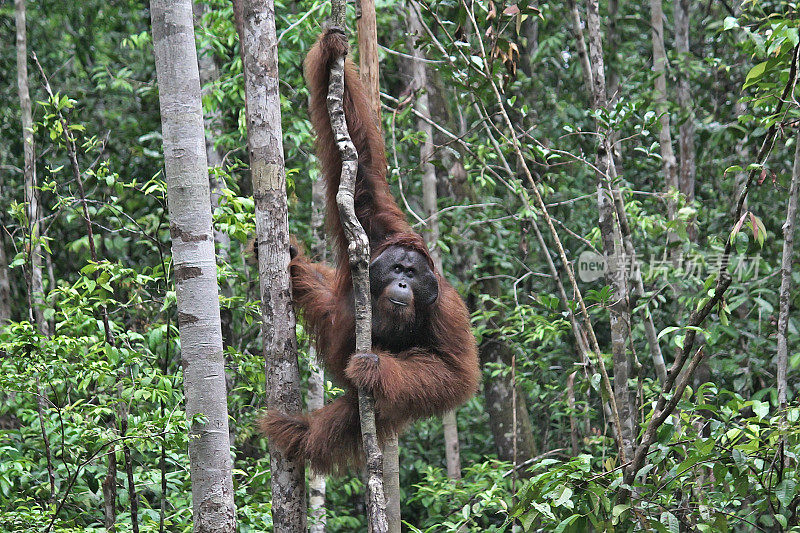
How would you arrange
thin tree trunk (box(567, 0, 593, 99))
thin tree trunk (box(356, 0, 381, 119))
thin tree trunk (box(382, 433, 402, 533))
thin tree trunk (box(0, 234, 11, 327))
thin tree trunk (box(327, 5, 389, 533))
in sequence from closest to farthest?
1. thin tree trunk (box(327, 5, 389, 533))
2. thin tree trunk (box(356, 0, 381, 119))
3. thin tree trunk (box(382, 433, 402, 533))
4. thin tree trunk (box(567, 0, 593, 99))
5. thin tree trunk (box(0, 234, 11, 327))

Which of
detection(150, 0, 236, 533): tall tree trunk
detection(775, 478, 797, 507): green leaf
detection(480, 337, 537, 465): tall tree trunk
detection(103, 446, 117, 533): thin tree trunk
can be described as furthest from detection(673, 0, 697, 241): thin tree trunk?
detection(103, 446, 117, 533): thin tree trunk

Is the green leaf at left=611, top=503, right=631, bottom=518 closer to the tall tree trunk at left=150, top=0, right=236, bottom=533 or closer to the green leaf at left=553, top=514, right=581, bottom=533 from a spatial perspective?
the green leaf at left=553, top=514, right=581, bottom=533

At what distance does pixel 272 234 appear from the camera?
326 cm

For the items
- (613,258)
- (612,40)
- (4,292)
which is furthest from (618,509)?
(612,40)

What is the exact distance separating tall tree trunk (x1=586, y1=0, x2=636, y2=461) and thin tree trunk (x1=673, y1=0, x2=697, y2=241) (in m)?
2.64

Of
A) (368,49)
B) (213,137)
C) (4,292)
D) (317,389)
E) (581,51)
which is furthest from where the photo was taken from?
(213,137)

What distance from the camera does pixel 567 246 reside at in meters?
8.07

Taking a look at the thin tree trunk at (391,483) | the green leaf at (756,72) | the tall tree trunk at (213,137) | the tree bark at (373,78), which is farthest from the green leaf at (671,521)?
→ the tall tree trunk at (213,137)

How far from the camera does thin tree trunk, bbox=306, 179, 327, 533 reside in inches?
188

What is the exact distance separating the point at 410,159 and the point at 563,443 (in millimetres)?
3305

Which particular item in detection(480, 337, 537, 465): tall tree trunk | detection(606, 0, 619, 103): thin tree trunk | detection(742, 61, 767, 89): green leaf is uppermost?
detection(606, 0, 619, 103): thin tree trunk

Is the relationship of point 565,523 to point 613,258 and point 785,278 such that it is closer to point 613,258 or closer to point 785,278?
point 785,278

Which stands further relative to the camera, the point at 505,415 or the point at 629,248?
the point at 505,415

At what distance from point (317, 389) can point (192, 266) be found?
87.7 inches
